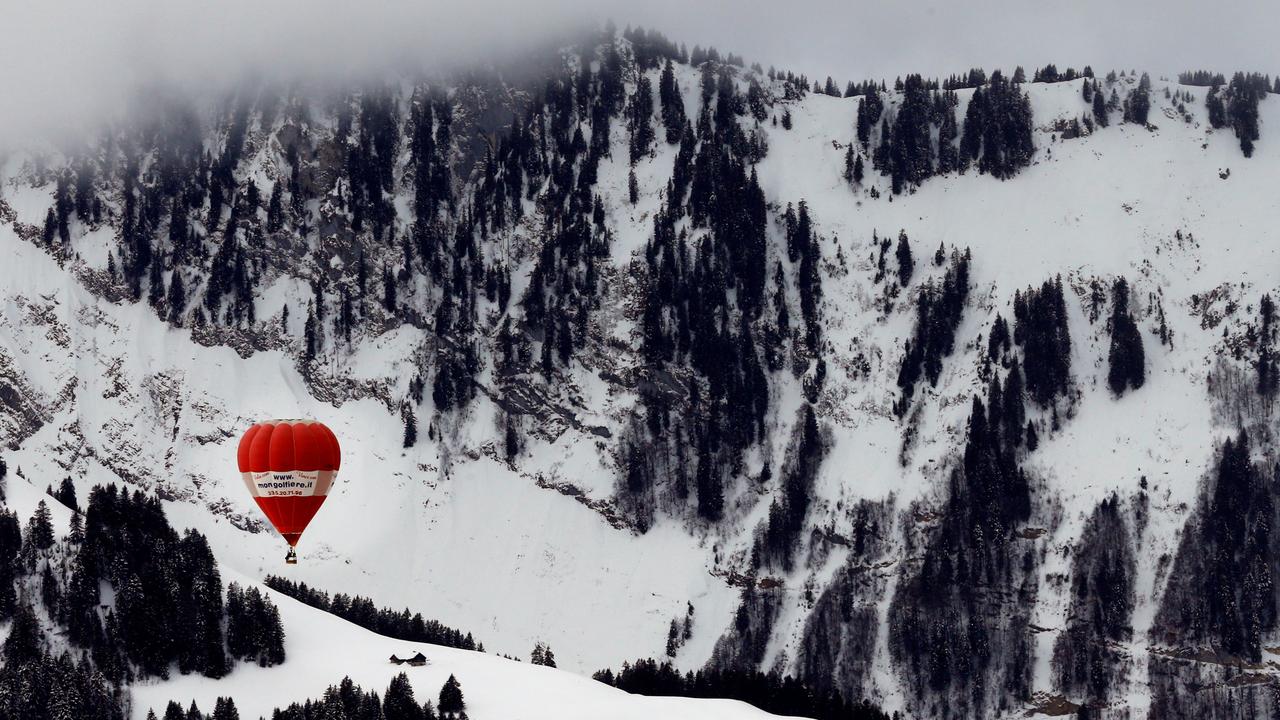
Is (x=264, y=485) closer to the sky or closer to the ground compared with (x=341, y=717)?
closer to the sky

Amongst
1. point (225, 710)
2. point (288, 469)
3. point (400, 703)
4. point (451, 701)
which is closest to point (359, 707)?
point (400, 703)

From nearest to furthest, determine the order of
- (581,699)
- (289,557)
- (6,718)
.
A: (289,557)
(6,718)
(581,699)

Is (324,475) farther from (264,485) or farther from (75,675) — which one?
(75,675)

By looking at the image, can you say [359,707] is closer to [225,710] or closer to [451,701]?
[451,701]

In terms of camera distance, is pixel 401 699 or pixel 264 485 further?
pixel 401 699

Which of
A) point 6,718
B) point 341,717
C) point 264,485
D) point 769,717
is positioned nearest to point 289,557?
point 264,485

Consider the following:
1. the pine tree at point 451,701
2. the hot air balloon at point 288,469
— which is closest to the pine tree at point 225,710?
the pine tree at point 451,701

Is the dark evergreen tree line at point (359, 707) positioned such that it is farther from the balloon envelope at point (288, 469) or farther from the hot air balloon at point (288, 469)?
the hot air balloon at point (288, 469)

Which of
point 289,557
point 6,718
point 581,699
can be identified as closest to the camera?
point 289,557
